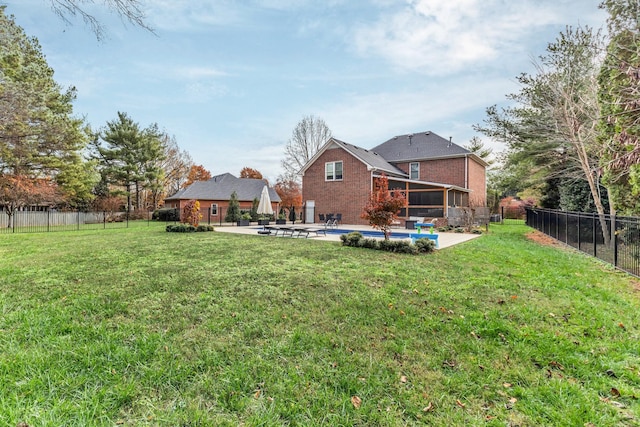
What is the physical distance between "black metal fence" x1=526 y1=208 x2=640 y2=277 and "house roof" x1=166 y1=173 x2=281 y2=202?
2512 centimetres

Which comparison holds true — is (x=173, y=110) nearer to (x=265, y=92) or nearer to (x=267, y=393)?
(x=265, y=92)

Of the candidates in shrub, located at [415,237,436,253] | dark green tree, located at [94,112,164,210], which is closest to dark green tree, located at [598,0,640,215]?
shrub, located at [415,237,436,253]

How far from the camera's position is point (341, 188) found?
2269 centimetres

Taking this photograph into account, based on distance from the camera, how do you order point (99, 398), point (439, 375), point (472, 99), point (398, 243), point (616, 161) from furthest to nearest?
point (472, 99) < point (398, 243) < point (616, 161) < point (439, 375) < point (99, 398)

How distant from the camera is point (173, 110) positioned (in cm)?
1830

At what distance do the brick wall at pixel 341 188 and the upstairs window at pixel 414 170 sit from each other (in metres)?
6.08

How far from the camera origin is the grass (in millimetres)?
2094

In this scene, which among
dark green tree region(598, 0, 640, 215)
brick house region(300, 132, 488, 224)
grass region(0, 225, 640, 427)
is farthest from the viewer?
brick house region(300, 132, 488, 224)

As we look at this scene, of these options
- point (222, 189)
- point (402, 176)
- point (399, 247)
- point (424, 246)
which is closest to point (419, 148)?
point (402, 176)

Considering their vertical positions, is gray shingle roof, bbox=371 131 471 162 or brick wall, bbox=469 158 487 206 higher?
gray shingle roof, bbox=371 131 471 162

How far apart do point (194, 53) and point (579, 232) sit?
48.9ft

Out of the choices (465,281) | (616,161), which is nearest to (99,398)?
(465,281)

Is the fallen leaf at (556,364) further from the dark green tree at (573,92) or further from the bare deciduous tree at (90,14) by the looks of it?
the dark green tree at (573,92)

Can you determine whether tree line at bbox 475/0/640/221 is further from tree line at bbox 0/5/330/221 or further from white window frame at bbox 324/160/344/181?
tree line at bbox 0/5/330/221
